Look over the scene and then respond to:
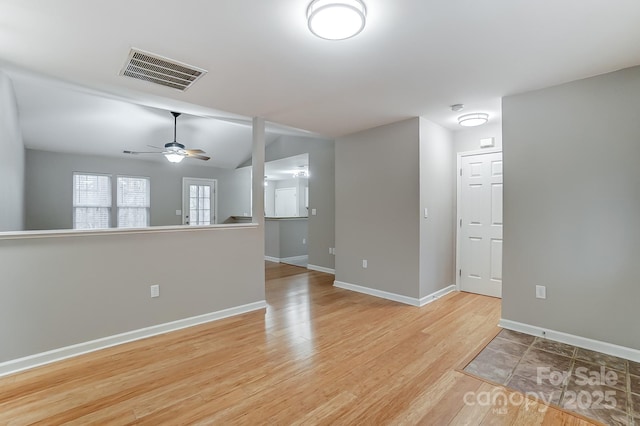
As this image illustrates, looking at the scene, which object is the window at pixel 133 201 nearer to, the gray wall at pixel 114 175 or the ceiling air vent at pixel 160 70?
the gray wall at pixel 114 175

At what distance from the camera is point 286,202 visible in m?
11.1

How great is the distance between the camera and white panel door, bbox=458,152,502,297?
4.14 meters

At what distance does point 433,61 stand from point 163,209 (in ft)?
24.8

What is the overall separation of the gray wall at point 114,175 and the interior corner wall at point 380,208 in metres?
5.16

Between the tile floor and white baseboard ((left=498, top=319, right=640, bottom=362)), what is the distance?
0.05m

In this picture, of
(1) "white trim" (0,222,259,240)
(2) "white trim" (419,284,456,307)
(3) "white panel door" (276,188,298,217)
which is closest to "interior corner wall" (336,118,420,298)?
(2) "white trim" (419,284,456,307)

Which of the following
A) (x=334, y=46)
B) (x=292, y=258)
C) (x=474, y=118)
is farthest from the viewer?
(x=292, y=258)

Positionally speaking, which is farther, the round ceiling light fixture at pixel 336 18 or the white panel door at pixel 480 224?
the white panel door at pixel 480 224

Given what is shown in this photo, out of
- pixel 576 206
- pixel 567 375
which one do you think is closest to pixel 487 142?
pixel 576 206

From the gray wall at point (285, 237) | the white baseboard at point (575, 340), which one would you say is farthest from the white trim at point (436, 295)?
the gray wall at point (285, 237)

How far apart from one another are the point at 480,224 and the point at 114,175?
788 centimetres

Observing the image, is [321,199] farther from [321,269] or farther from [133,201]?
[133,201]

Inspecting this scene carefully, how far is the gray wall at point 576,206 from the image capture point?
2.53 metres

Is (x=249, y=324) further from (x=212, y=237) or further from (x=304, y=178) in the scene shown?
(x=304, y=178)
